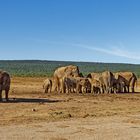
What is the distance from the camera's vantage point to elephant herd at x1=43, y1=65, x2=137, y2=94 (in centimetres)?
3525

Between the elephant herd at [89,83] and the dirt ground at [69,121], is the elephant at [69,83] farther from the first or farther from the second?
the dirt ground at [69,121]

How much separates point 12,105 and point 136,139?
1039 cm

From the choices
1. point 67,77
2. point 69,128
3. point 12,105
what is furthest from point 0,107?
point 67,77

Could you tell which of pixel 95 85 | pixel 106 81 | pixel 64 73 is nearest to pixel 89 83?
pixel 95 85

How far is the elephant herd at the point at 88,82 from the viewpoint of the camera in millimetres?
35250

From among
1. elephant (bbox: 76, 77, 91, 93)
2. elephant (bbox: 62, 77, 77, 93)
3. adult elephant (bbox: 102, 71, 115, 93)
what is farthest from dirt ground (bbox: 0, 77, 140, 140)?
adult elephant (bbox: 102, 71, 115, 93)

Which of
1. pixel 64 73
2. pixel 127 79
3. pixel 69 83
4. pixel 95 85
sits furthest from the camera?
pixel 64 73

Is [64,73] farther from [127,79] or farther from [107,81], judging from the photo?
[127,79]

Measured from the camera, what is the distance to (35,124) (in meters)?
17.1

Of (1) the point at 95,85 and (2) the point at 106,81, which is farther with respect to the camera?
(2) the point at 106,81

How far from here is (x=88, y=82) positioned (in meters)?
35.4

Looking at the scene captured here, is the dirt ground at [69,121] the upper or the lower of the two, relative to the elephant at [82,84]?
lower

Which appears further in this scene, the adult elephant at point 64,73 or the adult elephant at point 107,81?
Answer: the adult elephant at point 64,73

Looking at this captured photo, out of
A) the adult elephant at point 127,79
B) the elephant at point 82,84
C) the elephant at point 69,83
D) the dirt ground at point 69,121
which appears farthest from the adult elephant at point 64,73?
the dirt ground at point 69,121
